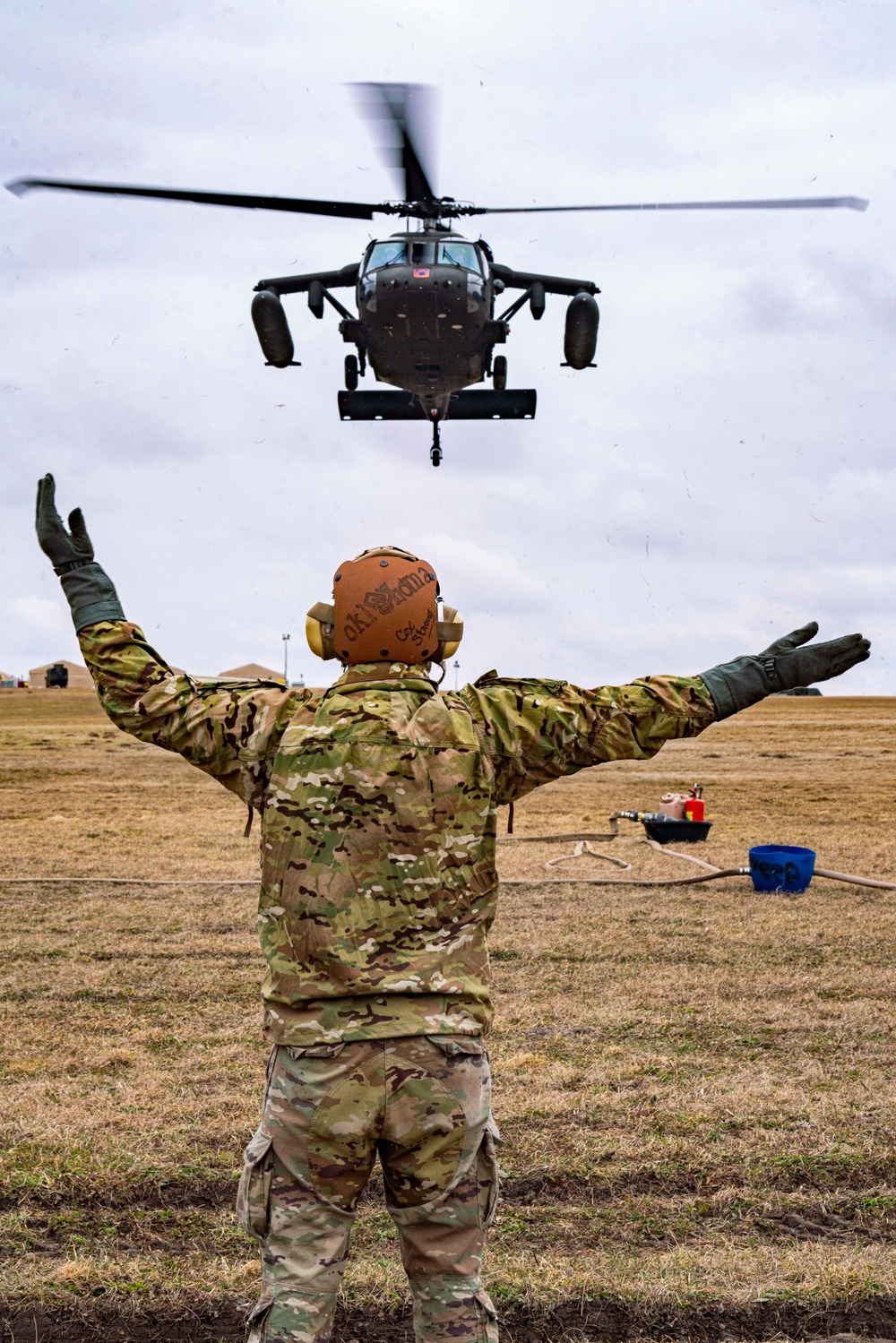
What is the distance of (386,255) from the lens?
501 inches

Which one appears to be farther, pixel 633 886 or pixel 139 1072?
pixel 633 886

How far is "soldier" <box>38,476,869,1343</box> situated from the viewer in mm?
2496

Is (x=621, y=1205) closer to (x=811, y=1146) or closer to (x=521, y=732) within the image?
(x=811, y=1146)

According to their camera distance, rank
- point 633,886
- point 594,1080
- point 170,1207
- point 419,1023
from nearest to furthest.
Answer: point 419,1023
point 170,1207
point 594,1080
point 633,886

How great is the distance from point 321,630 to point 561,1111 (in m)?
3.44

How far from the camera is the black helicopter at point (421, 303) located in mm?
12391

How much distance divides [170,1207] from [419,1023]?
2534 millimetres

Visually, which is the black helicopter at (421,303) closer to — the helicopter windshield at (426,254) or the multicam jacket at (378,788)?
the helicopter windshield at (426,254)

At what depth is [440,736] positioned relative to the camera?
2668mm

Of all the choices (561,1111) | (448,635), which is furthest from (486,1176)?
(561,1111)

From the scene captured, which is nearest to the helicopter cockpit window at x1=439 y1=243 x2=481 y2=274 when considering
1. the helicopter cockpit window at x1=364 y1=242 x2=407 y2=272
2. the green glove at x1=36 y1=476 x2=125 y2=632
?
the helicopter cockpit window at x1=364 y1=242 x2=407 y2=272

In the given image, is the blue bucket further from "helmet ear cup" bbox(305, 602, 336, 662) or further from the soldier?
"helmet ear cup" bbox(305, 602, 336, 662)

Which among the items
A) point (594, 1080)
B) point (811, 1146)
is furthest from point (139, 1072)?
point (811, 1146)

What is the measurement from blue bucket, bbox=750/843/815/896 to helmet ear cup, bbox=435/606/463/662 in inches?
340
